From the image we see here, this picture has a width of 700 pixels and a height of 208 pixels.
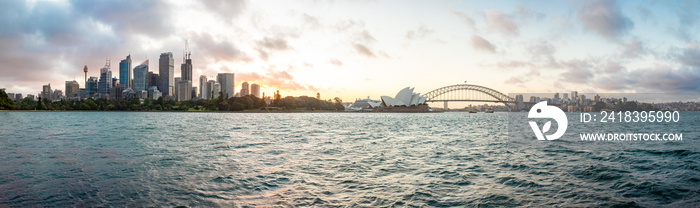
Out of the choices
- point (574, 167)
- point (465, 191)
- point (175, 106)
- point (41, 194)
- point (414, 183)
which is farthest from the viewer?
point (175, 106)

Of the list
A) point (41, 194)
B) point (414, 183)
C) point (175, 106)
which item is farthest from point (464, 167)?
point (175, 106)

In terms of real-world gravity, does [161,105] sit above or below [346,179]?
above

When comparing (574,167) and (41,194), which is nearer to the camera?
(41,194)

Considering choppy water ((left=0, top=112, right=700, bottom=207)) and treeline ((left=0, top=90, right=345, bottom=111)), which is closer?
choppy water ((left=0, top=112, right=700, bottom=207))

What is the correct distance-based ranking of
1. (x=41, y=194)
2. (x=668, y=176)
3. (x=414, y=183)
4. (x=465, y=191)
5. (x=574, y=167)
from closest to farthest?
1. (x=41, y=194)
2. (x=465, y=191)
3. (x=414, y=183)
4. (x=668, y=176)
5. (x=574, y=167)

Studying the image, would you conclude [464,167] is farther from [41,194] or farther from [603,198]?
[41,194]

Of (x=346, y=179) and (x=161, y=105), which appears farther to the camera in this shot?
(x=161, y=105)

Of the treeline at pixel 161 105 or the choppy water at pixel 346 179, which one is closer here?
the choppy water at pixel 346 179

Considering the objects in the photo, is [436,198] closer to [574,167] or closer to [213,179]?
[213,179]

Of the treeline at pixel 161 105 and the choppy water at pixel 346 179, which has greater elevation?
the treeline at pixel 161 105

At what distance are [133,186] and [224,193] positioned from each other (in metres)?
3.16

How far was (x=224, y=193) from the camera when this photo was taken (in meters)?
10.3

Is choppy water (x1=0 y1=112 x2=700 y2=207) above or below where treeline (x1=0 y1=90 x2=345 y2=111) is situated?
below

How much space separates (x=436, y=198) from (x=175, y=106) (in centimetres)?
19465
